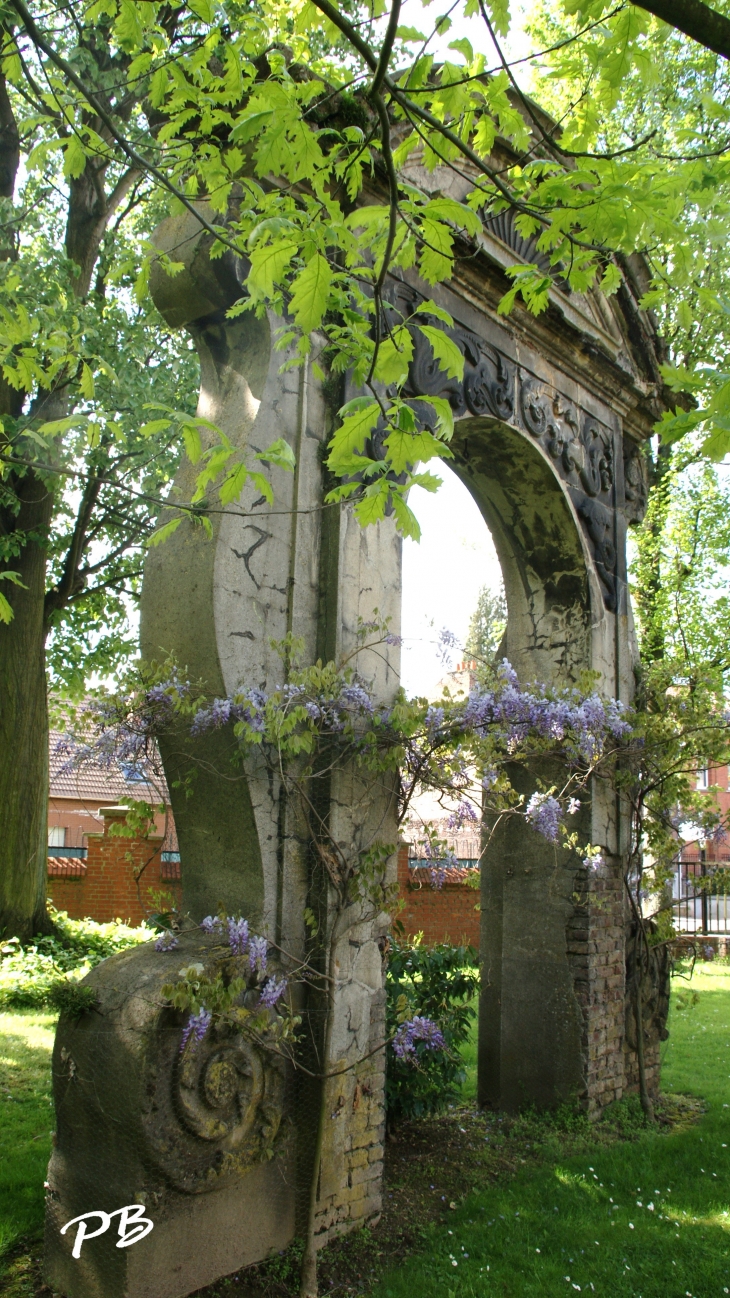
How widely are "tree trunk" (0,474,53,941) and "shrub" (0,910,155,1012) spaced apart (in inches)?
10.5

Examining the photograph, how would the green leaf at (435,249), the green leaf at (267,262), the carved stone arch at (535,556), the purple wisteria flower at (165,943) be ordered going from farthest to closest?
1. the carved stone arch at (535,556)
2. the purple wisteria flower at (165,943)
3. the green leaf at (435,249)
4. the green leaf at (267,262)

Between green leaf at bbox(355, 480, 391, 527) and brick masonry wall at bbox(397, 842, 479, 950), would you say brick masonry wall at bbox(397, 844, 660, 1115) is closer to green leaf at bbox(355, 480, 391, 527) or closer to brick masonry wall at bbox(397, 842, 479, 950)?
green leaf at bbox(355, 480, 391, 527)

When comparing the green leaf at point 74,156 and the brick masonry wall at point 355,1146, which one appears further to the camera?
the brick masonry wall at point 355,1146

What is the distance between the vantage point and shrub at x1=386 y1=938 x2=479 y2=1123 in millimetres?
4996

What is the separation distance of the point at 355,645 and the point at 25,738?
20.5 ft

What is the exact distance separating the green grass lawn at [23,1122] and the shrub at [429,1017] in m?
1.77

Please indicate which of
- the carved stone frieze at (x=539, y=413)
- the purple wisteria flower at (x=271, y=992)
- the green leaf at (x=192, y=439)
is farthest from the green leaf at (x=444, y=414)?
the purple wisteria flower at (x=271, y=992)

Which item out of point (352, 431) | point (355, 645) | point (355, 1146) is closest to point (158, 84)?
point (352, 431)

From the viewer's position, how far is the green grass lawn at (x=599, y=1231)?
12.0 ft

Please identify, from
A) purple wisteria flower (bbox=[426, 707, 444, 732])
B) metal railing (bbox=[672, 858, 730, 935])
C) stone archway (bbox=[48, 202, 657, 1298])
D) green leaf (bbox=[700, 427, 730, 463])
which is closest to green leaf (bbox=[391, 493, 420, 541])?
stone archway (bbox=[48, 202, 657, 1298])

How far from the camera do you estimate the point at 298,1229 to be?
378 centimetres

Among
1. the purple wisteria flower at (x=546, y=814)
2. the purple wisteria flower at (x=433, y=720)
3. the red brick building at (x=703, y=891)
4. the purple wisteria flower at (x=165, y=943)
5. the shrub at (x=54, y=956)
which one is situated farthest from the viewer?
the shrub at (x=54, y=956)

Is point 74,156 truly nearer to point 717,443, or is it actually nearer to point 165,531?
point 165,531

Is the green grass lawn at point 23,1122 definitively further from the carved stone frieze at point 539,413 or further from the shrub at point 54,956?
the carved stone frieze at point 539,413
